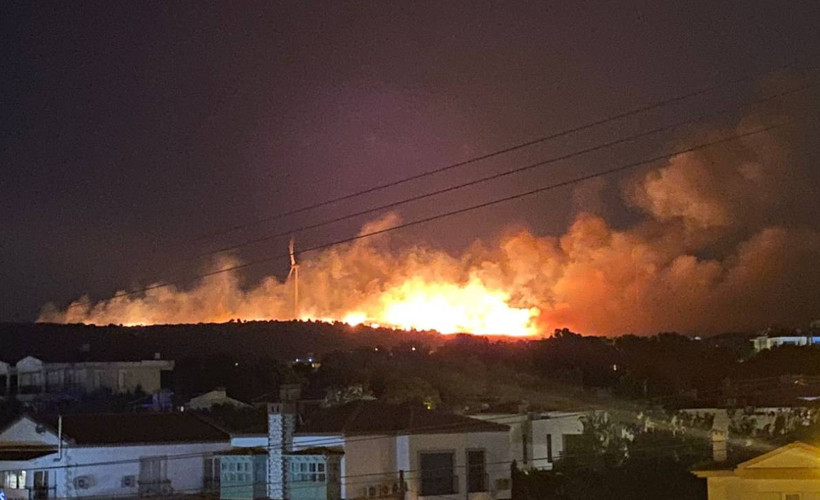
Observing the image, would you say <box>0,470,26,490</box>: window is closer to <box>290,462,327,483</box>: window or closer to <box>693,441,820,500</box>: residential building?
<box>290,462,327,483</box>: window

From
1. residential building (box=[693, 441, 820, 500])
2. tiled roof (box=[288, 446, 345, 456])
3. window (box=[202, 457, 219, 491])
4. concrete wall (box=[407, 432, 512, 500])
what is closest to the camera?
residential building (box=[693, 441, 820, 500])

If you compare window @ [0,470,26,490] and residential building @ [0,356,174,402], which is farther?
residential building @ [0,356,174,402]

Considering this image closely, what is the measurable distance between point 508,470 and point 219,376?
4334 centimetres

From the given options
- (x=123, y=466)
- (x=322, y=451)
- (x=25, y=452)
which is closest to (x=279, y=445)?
(x=322, y=451)

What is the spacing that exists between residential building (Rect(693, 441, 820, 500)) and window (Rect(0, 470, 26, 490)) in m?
26.2

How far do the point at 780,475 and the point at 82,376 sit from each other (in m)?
70.6

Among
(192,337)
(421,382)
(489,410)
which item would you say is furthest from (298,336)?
(489,410)

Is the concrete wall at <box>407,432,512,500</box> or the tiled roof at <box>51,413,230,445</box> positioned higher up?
the tiled roof at <box>51,413,230,445</box>

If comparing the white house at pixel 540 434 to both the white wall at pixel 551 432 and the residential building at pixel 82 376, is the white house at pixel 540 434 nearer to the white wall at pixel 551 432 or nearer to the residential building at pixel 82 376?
the white wall at pixel 551 432

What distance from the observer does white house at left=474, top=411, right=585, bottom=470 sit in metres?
57.4

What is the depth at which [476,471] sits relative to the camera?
52312 mm

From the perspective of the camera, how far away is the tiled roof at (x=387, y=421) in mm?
51156

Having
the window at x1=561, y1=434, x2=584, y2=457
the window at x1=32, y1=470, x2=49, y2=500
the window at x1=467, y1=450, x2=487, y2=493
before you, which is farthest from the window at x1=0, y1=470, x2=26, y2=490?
the window at x1=561, y1=434, x2=584, y2=457

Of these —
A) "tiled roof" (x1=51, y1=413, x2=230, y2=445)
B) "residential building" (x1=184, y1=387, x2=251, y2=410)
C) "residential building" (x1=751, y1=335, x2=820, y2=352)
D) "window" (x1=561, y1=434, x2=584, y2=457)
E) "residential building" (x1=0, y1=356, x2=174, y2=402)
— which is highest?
"residential building" (x1=751, y1=335, x2=820, y2=352)
